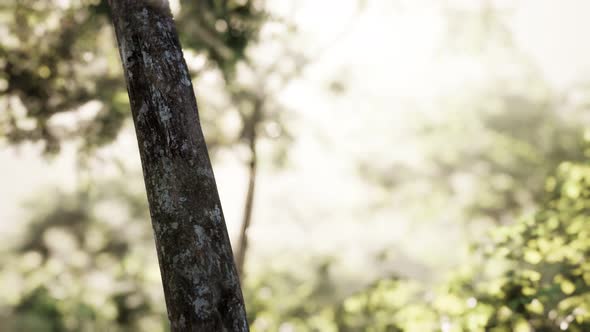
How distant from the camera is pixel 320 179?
16828mm

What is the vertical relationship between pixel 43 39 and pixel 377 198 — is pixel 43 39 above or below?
below

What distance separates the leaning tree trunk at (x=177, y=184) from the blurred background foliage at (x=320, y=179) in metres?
1.94

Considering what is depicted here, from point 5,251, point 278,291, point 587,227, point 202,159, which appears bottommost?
point 587,227

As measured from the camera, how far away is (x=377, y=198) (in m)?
15.9

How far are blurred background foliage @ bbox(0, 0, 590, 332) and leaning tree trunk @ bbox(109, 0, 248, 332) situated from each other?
1.94 m

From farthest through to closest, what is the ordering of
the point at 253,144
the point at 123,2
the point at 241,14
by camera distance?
the point at 253,144 → the point at 241,14 → the point at 123,2

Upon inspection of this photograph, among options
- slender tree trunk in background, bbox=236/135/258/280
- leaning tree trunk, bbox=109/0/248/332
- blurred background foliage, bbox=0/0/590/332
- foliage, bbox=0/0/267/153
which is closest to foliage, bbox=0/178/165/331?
blurred background foliage, bbox=0/0/590/332

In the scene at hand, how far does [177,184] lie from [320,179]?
14896 millimetres

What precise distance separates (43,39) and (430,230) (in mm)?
13129

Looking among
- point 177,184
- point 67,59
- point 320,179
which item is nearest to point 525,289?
point 177,184

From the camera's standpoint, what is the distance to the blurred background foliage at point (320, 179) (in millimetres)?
3500

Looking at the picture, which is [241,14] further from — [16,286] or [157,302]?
[16,286]

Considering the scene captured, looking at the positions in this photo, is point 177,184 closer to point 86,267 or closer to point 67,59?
point 67,59

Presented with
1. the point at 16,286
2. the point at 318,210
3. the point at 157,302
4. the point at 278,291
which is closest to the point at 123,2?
the point at 278,291
